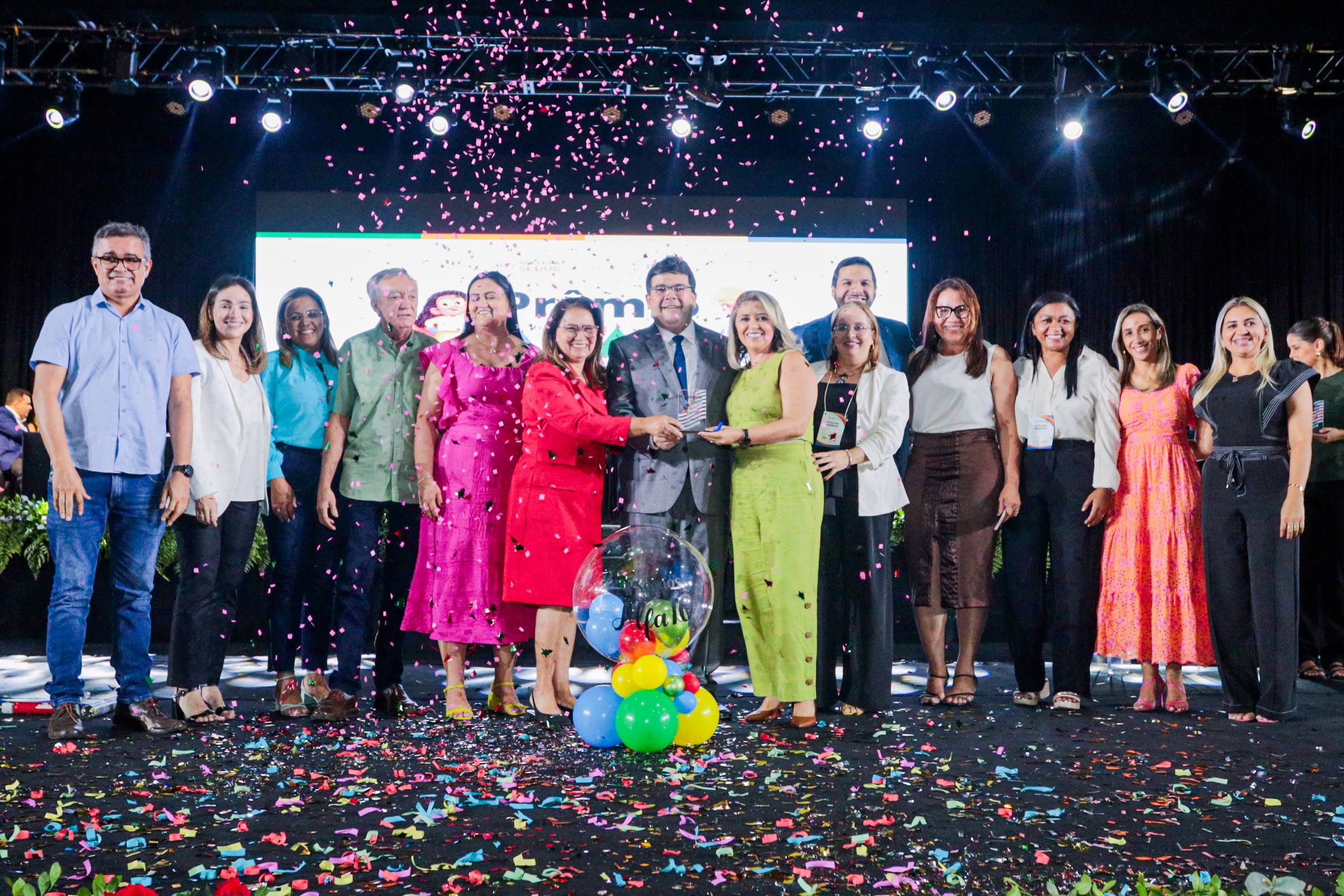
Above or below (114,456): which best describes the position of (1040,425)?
above

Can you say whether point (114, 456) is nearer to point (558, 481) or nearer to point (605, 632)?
point (558, 481)

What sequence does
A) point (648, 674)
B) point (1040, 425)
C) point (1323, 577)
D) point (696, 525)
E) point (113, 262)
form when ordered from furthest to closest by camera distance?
point (1323, 577), point (1040, 425), point (696, 525), point (113, 262), point (648, 674)

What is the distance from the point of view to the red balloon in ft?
11.5

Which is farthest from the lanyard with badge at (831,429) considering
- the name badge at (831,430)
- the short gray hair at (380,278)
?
the short gray hair at (380,278)

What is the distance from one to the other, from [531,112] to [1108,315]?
202 inches

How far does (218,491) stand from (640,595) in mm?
1578

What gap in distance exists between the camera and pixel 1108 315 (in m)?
9.44

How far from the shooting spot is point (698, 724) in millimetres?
3451

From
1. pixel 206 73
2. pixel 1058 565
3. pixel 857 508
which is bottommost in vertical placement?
pixel 1058 565

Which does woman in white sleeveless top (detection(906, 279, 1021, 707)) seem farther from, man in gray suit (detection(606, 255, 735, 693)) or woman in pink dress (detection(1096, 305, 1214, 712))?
man in gray suit (detection(606, 255, 735, 693))

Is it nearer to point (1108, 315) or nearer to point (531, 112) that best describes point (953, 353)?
point (531, 112)

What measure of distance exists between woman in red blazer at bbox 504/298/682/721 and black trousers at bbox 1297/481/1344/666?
3.53 meters

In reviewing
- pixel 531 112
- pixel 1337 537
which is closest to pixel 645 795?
pixel 1337 537

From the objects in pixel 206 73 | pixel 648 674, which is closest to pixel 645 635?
pixel 648 674
